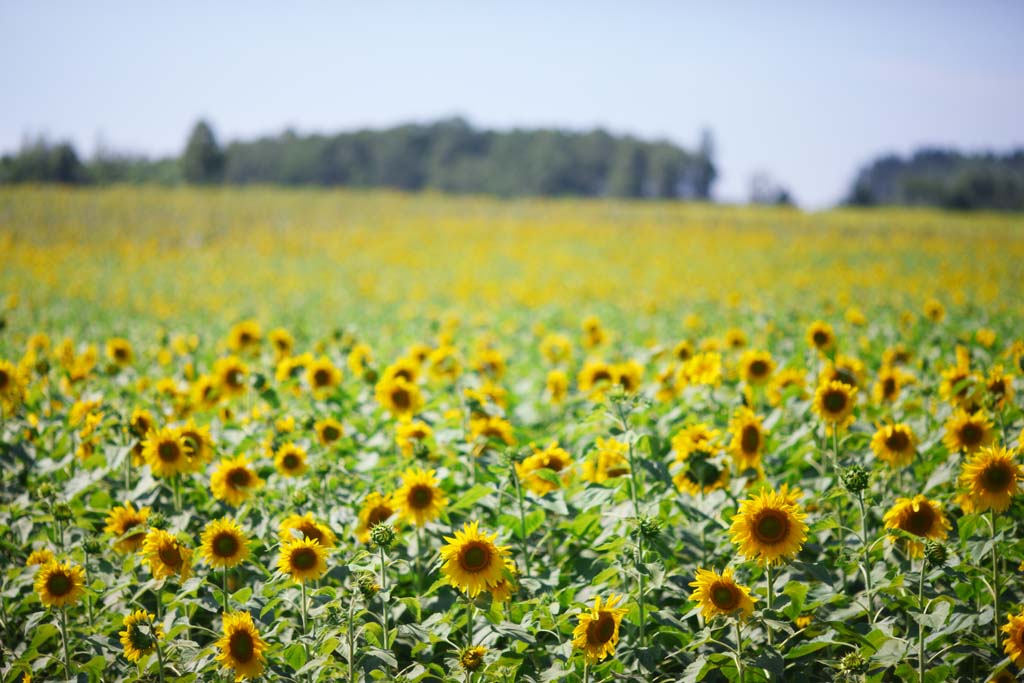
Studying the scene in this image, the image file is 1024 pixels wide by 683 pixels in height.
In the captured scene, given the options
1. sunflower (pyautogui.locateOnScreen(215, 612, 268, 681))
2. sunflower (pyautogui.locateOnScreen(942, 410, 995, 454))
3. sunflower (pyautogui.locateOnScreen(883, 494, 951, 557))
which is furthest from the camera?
sunflower (pyautogui.locateOnScreen(942, 410, 995, 454))

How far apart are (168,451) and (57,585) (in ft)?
2.09

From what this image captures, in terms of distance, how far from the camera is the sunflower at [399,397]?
3.44 m

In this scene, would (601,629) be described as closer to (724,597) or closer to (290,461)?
(724,597)

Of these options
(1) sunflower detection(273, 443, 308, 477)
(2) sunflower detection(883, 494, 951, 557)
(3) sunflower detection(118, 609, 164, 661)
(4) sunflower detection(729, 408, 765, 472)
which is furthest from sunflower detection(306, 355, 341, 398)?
(2) sunflower detection(883, 494, 951, 557)

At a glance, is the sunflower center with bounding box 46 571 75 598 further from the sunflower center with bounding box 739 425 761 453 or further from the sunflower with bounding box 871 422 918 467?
the sunflower with bounding box 871 422 918 467

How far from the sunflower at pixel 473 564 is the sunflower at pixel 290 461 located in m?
1.06

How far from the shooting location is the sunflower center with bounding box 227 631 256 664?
6.99ft

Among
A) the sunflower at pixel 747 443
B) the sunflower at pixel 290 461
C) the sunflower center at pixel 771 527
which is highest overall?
the sunflower at pixel 747 443

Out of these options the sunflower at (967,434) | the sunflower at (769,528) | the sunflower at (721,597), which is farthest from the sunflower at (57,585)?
Result: the sunflower at (967,434)

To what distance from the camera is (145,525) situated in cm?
262

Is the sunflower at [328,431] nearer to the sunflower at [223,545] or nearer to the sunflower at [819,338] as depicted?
the sunflower at [223,545]

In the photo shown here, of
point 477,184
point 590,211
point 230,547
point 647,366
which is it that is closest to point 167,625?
point 230,547

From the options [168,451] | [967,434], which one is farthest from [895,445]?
[168,451]

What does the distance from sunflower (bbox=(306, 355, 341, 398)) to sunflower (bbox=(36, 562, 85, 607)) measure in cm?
156
